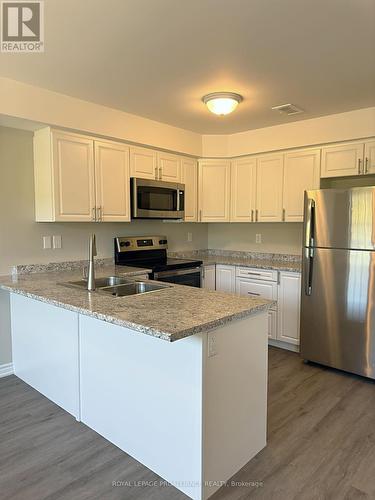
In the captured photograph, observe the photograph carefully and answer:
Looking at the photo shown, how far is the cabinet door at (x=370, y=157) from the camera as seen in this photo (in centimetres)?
338

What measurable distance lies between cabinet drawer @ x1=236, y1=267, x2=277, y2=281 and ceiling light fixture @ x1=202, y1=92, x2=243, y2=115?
69.7 inches

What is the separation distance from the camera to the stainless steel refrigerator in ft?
9.75

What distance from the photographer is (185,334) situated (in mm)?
1508

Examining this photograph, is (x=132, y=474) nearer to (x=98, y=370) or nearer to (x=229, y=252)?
(x=98, y=370)

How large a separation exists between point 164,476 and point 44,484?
2.11 feet

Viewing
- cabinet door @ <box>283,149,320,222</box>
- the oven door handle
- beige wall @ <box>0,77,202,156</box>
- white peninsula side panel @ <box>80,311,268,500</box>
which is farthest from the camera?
cabinet door @ <box>283,149,320,222</box>

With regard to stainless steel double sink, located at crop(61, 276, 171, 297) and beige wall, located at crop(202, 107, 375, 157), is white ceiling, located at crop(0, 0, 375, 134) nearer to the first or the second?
beige wall, located at crop(202, 107, 375, 157)

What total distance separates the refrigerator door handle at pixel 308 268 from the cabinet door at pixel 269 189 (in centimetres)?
84

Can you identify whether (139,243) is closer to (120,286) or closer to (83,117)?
(120,286)

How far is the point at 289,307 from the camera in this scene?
3.71m

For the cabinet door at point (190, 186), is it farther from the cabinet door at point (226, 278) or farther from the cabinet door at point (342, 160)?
the cabinet door at point (342, 160)

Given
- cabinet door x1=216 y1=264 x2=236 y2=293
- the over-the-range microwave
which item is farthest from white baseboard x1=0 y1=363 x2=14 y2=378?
cabinet door x1=216 y1=264 x2=236 y2=293

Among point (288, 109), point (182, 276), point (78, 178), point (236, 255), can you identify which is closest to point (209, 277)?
point (182, 276)

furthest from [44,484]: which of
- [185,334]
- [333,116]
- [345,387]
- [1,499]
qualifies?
[333,116]
